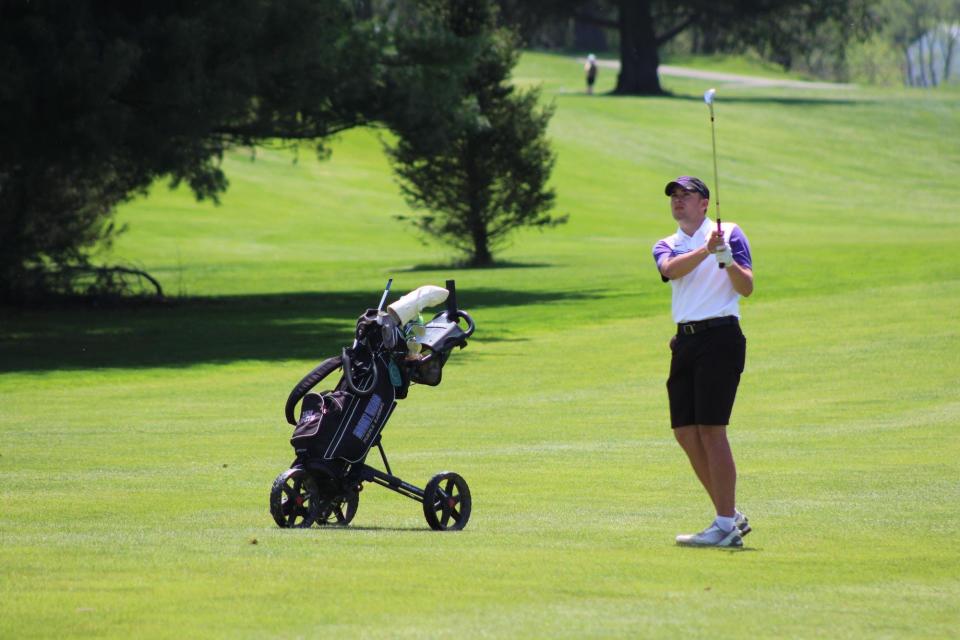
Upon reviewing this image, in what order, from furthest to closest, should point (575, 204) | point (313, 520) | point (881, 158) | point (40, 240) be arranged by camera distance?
point (881, 158)
point (575, 204)
point (40, 240)
point (313, 520)

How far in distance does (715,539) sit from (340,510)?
Result: 2474 millimetres

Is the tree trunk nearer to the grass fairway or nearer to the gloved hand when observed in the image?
the grass fairway

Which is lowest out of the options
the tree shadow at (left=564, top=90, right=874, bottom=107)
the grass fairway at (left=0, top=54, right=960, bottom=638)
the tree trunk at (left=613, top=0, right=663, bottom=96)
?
the tree shadow at (left=564, top=90, right=874, bottom=107)

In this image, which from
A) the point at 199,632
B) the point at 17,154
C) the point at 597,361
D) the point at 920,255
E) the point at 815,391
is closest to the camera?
the point at 199,632

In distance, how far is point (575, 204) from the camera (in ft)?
229

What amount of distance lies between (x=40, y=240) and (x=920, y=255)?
860 inches

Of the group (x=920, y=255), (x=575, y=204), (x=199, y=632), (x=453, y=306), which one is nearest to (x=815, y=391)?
(x=453, y=306)

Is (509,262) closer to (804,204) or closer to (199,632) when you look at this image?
(804,204)

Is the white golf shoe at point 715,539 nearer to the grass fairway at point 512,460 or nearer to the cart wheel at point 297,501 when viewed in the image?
the grass fairway at point 512,460

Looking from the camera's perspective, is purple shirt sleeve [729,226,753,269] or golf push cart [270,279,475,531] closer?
purple shirt sleeve [729,226,753,269]

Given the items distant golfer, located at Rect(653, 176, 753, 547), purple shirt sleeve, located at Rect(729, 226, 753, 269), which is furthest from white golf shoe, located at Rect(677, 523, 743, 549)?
purple shirt sleeve, located at Rect(729, 226, 753, 269)

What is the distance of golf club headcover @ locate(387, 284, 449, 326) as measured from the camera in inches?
416

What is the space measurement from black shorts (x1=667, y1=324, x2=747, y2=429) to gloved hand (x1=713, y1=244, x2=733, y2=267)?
46 centimetres

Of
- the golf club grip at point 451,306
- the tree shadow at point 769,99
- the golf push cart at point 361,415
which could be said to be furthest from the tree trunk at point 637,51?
the golf push cart at point 361,415
